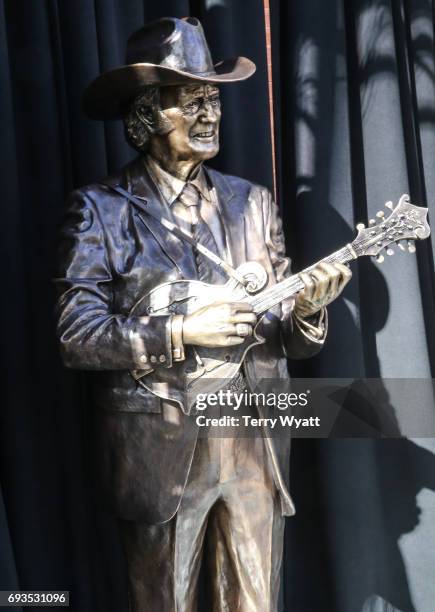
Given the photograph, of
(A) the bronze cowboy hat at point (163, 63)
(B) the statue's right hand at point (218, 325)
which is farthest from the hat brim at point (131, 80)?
(B) the statue's right hand at point (218, 325)

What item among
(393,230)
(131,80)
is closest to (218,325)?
(393,230)

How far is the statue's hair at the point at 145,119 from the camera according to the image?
90.4 inches

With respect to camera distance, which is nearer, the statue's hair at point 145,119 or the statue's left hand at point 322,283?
the statue's left hand at point 322,283

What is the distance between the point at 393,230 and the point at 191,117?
1.68 feet

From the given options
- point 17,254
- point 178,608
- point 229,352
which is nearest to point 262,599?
point 178,608

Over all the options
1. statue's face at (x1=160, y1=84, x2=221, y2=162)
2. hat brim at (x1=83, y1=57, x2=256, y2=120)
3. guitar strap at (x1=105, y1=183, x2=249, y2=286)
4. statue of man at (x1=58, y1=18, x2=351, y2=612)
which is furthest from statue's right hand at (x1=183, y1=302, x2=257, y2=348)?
hat brim at (x1=83, y1=57, x2=256, y2=120)

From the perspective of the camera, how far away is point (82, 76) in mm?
2791

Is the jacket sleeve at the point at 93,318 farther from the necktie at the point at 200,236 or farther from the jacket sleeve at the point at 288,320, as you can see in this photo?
the jacket sleeve at the point at 288,320

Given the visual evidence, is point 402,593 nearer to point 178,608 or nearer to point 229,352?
point 178,608

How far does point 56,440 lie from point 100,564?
0.39m

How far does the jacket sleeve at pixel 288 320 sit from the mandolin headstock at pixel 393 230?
17 cm

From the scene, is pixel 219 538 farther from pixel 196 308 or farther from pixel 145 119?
pixel 145 119

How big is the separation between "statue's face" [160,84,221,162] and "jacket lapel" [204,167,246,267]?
0.45 ft

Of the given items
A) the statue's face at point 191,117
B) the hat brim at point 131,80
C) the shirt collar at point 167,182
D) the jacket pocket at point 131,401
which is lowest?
the jacket pocket at point 131,401
